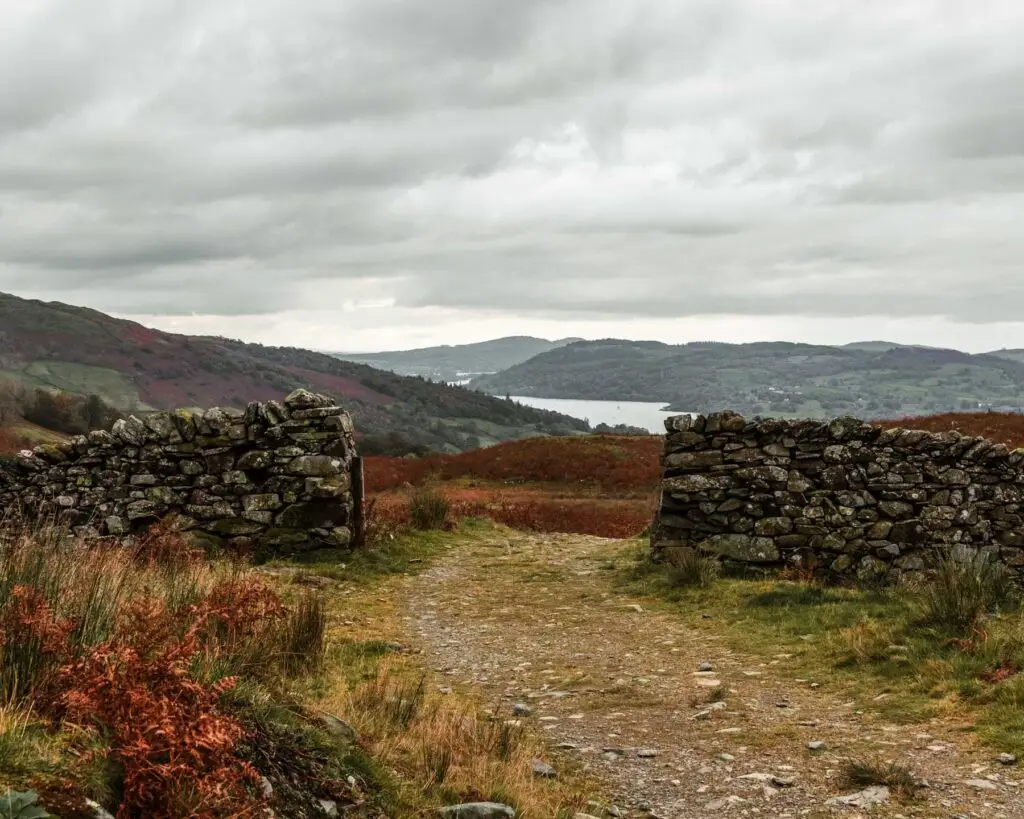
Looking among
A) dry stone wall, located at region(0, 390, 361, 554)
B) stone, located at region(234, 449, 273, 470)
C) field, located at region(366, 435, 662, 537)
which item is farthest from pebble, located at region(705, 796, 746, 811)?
field, located at region(366, 435, 662, 537)

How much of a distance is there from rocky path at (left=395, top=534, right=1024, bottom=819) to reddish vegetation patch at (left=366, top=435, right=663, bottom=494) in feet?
70.2

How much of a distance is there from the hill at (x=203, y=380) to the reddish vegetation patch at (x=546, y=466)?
4435cm

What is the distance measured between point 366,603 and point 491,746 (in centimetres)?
654

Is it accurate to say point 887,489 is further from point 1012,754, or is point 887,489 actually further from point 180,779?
point 180,779

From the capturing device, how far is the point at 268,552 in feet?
46.5

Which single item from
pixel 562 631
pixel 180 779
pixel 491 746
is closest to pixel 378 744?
pixel 491 746

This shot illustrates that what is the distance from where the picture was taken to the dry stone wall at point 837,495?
12.5 metres

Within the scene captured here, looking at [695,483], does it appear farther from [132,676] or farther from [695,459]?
[132,676]

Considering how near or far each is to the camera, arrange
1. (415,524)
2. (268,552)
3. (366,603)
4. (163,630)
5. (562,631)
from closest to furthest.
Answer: (163,630) < (562,631) < (366,603) < (268,552) < (415,524)

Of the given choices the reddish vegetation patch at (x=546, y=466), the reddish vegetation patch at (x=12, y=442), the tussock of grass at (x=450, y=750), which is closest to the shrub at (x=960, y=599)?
the tussock of grass at (x=450, y=750)

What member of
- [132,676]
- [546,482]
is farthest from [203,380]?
[132,676]

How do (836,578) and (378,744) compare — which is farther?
(836,578)

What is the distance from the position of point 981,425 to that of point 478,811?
32.4 metres

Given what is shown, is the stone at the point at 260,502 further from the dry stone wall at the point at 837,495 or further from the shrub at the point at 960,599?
the shrub at the point at 960,599
